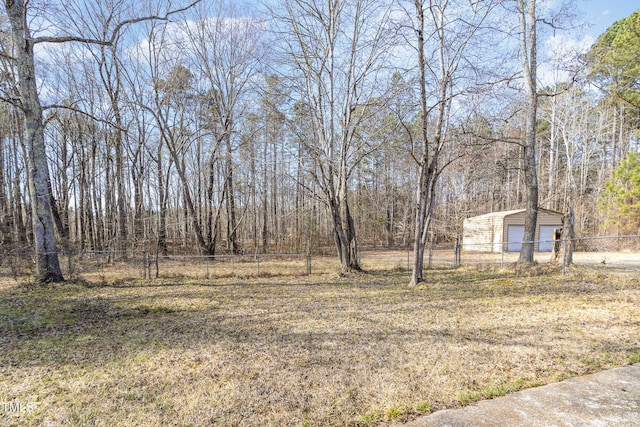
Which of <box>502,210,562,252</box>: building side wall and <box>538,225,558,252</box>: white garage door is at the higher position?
<box>502,210,562,252</box>: building side wall

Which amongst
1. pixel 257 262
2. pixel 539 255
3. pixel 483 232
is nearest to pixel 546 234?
pixel 539 255

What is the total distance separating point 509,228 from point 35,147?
73.9 ft

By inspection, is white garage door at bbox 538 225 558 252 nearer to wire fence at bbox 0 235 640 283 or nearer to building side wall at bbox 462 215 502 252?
wire fence at bbox 0 235 640 283

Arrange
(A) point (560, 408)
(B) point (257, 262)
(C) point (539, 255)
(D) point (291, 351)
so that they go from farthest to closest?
(C) point (539, 255)
(B) point (257, 262)
(D) point (291, 351)
(A) point (560, 408)

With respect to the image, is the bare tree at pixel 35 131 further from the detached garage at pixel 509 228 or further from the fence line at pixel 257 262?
the detached garage at pixel 509 228

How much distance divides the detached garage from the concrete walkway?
17.5 meters

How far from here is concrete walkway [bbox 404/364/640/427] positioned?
2193 millimetres

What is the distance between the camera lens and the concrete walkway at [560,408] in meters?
2.19

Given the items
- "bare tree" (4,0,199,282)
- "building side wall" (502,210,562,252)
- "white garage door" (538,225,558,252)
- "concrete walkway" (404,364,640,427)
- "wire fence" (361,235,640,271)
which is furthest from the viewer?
"white garage door" (538,225,558,252)

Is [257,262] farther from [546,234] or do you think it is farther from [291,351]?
[546,234]

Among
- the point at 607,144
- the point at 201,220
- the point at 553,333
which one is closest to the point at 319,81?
the point at 553,333

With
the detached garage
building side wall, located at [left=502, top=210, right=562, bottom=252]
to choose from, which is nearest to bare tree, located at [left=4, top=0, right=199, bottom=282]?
the detached garage

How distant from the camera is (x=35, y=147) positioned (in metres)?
7.72

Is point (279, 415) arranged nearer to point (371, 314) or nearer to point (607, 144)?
point (371, 314)
